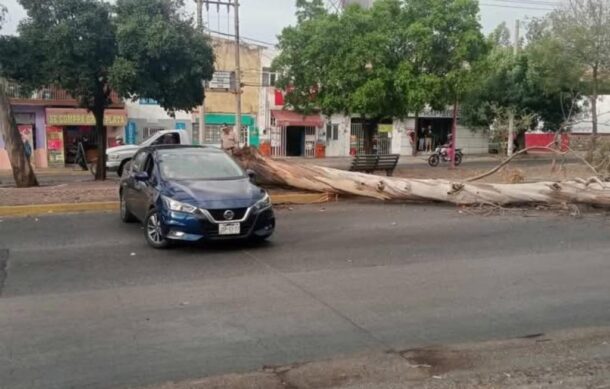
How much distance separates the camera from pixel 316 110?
28266mm

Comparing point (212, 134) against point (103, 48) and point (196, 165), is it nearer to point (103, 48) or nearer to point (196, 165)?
point (103, 48)

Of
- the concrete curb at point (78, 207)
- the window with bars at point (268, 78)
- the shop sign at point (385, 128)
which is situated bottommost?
the concrete curb at point (78, 207)

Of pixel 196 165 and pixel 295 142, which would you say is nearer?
pixel 196 165

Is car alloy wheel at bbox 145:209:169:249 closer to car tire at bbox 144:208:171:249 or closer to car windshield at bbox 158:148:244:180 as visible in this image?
car tire at bbox 144:208:171:249

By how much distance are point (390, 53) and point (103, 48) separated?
11.1 meters

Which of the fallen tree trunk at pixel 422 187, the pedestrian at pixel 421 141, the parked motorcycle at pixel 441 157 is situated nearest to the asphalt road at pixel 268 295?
the fallen tree trunk at pixel 422 187

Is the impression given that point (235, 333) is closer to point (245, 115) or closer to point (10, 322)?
point (10, 322)

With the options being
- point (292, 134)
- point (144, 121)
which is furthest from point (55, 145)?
point (292, 134)

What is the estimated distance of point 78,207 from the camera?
12.4m

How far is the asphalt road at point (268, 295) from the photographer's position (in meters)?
4.98

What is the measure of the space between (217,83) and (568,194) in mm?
29015

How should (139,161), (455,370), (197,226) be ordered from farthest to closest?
(139,161) → (197,226) → (455,370)

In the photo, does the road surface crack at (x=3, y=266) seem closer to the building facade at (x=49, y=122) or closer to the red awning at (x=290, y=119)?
the building facade at (x=49, y=122)

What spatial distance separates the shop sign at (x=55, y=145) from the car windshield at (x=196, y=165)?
26.2 metres
